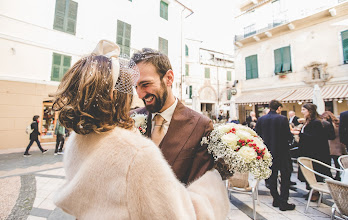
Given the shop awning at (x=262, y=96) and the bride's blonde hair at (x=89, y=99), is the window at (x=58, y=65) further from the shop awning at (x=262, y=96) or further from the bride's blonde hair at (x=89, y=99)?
the shop awning at (x=262, y=96)

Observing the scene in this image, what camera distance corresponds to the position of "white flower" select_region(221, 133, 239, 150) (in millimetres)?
1110

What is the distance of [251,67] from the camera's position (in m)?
13.4

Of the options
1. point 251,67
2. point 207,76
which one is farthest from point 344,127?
point 207,76

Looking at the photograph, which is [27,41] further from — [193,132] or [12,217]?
[193,132]

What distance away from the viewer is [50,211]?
9.73 feet

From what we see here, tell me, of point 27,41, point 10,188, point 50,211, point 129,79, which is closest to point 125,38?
point 27,41

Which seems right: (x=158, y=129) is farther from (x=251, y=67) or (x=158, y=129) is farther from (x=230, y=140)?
(x=251, y=67)

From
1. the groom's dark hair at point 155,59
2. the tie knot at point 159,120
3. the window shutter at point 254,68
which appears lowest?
the tie knot at point 159,120

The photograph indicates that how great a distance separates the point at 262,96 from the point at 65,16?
1341 cm

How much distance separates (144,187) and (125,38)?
11455mm

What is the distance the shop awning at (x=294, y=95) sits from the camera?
28.6ft

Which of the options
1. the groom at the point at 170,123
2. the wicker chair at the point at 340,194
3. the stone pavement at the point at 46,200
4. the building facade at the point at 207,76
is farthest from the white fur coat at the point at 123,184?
the building facade at the point at 207,76

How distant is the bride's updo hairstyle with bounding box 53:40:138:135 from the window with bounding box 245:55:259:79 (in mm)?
14222

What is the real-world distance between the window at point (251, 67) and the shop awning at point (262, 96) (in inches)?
57.0
